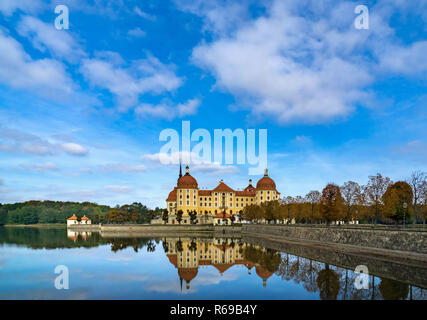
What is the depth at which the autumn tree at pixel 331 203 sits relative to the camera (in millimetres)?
47094

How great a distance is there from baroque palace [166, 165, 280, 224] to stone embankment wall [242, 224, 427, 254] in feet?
155

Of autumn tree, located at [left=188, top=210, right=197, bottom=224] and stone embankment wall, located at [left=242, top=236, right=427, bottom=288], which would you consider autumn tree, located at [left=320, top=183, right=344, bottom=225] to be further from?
autumn tree, located at [left=188, top=210, right=197, bottom=224]

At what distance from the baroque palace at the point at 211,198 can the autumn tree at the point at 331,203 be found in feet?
157

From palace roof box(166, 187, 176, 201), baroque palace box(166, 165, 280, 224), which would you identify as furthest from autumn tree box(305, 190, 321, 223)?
palace roof box(166, 187, 176, 201)

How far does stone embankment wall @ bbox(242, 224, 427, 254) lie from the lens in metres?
26.5

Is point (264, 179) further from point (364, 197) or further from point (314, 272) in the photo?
point (314, 272)

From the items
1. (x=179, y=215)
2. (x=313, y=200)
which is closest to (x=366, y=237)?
(x=313, y=200)

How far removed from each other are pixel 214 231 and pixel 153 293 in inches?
2415

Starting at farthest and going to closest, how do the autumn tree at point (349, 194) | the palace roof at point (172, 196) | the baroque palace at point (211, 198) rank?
1. the palace roof at point (172, 196)
2. the baroque palace at point (211, 198)
3. the autumn tree at point (349, 194)

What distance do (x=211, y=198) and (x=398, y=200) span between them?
2598 inches

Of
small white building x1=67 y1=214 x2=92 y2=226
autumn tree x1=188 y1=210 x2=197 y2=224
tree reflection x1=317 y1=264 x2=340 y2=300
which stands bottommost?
small white building x1=67 y1=214 x2=92 y2=226

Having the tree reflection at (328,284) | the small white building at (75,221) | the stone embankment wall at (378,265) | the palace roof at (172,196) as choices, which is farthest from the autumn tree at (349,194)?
the small white building at (75,221)

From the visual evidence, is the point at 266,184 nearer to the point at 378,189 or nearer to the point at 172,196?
the point at 172,196

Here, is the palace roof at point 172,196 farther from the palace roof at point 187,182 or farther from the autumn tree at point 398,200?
the autumn tree at point 398,200
